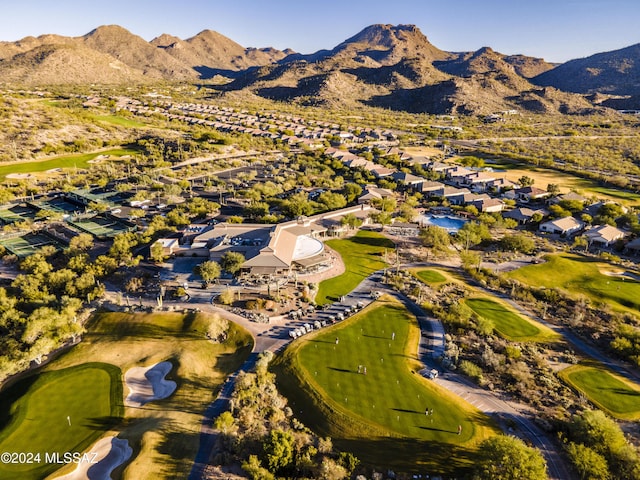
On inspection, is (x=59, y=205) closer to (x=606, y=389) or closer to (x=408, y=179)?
(x=408, y=179)

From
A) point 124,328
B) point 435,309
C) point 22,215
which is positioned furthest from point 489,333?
point 22,215

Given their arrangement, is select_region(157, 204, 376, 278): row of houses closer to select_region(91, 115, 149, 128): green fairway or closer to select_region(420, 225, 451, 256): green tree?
select_region(420, 225, 451, 256): green tree

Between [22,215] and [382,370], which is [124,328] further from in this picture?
[22,215]

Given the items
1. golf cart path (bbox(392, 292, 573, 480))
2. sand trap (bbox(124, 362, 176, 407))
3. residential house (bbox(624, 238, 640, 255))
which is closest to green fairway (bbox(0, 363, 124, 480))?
sand trap (bbox(124, 362, 176, 407))

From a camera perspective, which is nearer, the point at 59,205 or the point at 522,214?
→ the point at 522,214

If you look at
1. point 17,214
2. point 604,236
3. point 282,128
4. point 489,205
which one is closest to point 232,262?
point 17,214

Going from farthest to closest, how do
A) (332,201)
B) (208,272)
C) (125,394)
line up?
(332,201), (208,272), (125,394)
